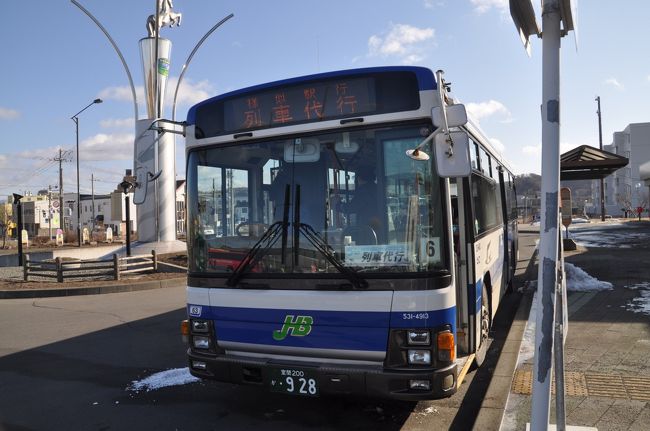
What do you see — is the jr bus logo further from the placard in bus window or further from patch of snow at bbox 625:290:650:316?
patch of snow at bbox 625:290:650:316

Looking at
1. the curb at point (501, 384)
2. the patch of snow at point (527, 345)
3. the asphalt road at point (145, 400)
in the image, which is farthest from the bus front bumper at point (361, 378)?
the patch of snow at point (527, 345)

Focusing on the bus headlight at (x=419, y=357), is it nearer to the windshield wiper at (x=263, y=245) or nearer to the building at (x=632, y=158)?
the windshield wiper at (x=263, y=245)

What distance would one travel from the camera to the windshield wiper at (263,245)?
4395 millimetres

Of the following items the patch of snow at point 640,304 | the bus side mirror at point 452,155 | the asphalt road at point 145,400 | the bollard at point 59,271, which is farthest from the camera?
the bollard at point 59,271

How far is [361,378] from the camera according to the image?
4008mm

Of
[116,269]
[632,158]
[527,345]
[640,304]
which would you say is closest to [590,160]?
[640,304]

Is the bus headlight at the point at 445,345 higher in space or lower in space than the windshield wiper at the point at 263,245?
lower

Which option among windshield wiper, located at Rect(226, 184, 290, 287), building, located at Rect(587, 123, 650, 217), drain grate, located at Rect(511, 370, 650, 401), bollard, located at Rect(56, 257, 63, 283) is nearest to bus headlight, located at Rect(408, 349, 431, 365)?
windshield wiper, located at Rect(226, 184, 290, 287)

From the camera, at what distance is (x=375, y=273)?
160 inches

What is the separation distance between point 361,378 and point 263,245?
135 cm

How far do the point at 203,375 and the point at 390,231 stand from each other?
2168 mm

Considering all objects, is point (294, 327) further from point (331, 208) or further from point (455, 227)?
point (455, 227)

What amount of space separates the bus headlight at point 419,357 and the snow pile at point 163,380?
3.13 meters

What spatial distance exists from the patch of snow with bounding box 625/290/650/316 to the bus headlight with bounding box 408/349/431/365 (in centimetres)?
600
